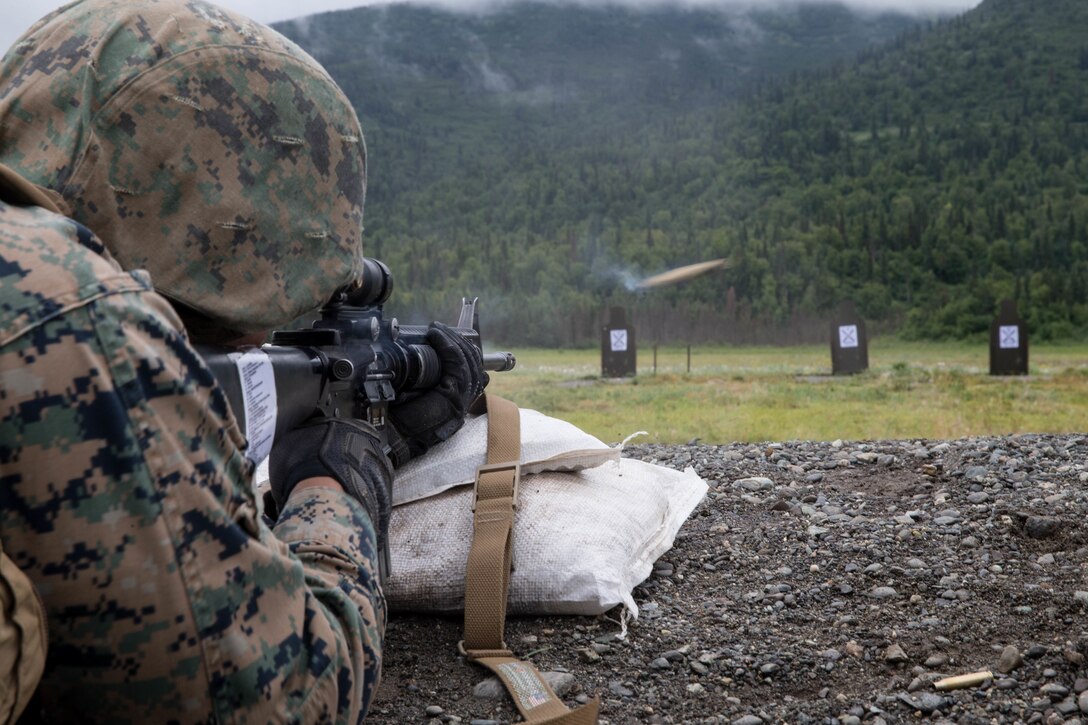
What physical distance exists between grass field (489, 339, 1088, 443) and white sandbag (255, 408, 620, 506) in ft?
8.49

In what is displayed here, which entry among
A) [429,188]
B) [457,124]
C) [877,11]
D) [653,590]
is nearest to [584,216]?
[429,188]

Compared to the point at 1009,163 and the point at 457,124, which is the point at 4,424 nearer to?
the point at 1009,163

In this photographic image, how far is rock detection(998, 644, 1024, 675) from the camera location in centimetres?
175

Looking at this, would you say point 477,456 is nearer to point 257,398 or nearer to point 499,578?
point 499,578

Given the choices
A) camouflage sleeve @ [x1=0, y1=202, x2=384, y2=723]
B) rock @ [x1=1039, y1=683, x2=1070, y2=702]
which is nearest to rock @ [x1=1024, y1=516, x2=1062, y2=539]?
rock @ [x1=1039, y1=683, x2=1070, y2=702]

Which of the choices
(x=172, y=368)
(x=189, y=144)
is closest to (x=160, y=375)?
(x=172, y=368)

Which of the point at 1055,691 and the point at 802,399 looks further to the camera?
the point at 802,399

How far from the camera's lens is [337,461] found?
1.37 metres

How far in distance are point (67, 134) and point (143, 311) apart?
0.44 metres

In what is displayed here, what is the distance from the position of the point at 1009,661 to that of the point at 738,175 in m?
37.4

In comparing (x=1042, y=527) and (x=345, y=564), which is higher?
(x=345, y=564)

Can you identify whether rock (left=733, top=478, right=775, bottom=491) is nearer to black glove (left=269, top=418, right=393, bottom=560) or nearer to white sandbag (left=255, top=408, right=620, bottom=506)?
white sandbag (left=255, top=408, right=620, bottom=506)

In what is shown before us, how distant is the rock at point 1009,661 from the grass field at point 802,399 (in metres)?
3.03

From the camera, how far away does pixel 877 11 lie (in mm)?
63219
